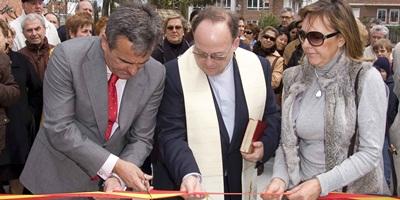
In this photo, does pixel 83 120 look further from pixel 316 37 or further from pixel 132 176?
pixel 316 37

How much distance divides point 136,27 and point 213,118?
0.75m

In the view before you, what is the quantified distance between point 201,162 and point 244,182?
11.8 inches

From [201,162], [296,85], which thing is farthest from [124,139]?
[296,85]

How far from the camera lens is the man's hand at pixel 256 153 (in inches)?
132

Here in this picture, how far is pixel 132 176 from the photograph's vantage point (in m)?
3.15

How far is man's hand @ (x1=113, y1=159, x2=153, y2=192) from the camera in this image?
314 centimetres

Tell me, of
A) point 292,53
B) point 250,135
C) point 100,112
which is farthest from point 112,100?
point 292,53

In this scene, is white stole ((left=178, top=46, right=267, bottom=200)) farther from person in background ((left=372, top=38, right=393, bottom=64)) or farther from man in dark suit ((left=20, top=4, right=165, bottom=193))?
person in background ((left=372, top=38, right=393, bottom=64))

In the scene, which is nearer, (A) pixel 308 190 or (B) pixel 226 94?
(A) pixel 308 190

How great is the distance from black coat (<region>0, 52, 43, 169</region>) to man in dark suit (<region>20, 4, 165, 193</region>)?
6.91 feet

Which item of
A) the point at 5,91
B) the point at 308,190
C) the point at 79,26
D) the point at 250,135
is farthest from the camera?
the point at 79,26

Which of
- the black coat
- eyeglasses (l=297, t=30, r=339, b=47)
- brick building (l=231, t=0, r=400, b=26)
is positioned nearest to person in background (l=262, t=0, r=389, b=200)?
eyeglasses (l=297, t=30, r=339, b=47)

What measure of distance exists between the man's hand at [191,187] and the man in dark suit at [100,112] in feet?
0.65

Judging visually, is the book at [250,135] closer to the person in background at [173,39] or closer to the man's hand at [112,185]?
the man's hand at [112,185]
